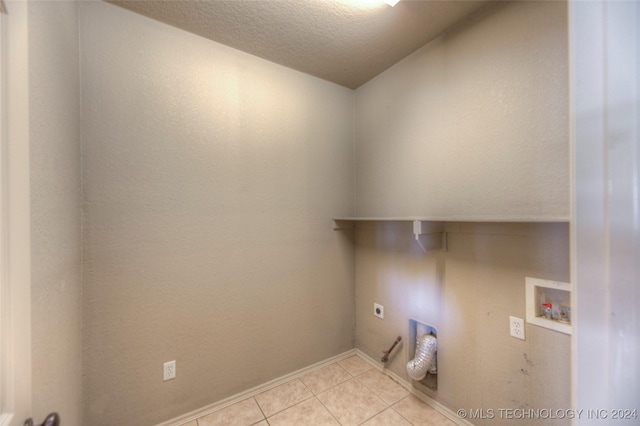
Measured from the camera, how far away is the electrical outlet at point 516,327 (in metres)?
1.23

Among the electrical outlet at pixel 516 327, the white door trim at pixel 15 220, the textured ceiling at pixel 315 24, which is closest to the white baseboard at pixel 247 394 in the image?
the white door trim at pixel 15 220

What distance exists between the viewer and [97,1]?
4.38 feet

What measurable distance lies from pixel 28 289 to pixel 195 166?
997 millimetres

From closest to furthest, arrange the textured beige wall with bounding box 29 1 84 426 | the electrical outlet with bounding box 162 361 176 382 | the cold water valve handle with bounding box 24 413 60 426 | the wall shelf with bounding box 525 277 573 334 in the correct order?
1. the cold water valve handle with bounding box 24 413 60 426
2. the textured beige wall with bounding box 29 1 84 426
3. the wall shelf with bounding box 525 277 573 334
4. the electrical outlet with bounding box 162 361 176 382

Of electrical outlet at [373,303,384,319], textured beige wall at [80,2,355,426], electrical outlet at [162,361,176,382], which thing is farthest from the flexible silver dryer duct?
electrical outlet at [162,361,176,382]

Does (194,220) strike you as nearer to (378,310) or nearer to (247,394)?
(247,394)

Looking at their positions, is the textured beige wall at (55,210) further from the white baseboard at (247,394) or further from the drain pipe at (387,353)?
the drain pipe at (387,353)

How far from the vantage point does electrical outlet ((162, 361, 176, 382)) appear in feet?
4.89

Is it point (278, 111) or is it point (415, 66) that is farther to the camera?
point (278, 111)

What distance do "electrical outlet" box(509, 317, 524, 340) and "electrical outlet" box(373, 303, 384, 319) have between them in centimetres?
92

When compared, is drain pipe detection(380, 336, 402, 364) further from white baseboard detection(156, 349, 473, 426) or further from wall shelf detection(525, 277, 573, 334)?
wall shelf detection(525, 277, 573, 334)

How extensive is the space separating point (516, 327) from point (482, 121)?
45.4 inches

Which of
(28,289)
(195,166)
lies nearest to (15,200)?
(28,289)

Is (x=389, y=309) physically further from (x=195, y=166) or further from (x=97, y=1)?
(x=97, y=1)
